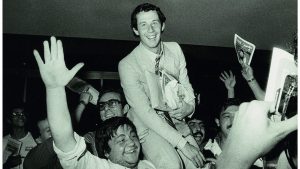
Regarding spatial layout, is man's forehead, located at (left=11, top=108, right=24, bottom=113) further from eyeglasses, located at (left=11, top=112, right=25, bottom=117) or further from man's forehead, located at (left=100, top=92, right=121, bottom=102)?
man's forehead, located at (left=100, top=92, right=121, bottom=102)

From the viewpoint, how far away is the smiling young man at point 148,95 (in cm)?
183

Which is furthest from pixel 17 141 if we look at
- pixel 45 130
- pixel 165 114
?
pixel 165 114

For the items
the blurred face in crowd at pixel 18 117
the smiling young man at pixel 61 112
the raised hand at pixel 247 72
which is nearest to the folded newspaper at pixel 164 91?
the smiling young man at pixel 61 112

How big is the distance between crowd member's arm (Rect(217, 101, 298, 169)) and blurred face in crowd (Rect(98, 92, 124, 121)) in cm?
206

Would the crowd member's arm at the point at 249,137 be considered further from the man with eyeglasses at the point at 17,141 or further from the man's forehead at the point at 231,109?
the man with eyeglasses at the point at 17,141

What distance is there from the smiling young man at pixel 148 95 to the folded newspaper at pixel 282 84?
91cm

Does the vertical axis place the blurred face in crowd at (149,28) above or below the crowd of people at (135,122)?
above

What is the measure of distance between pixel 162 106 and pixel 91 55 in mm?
3644

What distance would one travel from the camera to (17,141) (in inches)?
112

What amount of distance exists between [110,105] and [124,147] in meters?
0.74

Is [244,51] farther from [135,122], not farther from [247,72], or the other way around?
[135,122]

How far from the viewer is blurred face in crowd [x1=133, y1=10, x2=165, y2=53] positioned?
1979 millimetres

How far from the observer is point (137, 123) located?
6.66 feet

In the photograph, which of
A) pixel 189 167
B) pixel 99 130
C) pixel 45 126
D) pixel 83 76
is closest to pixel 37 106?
pixel 83 76
